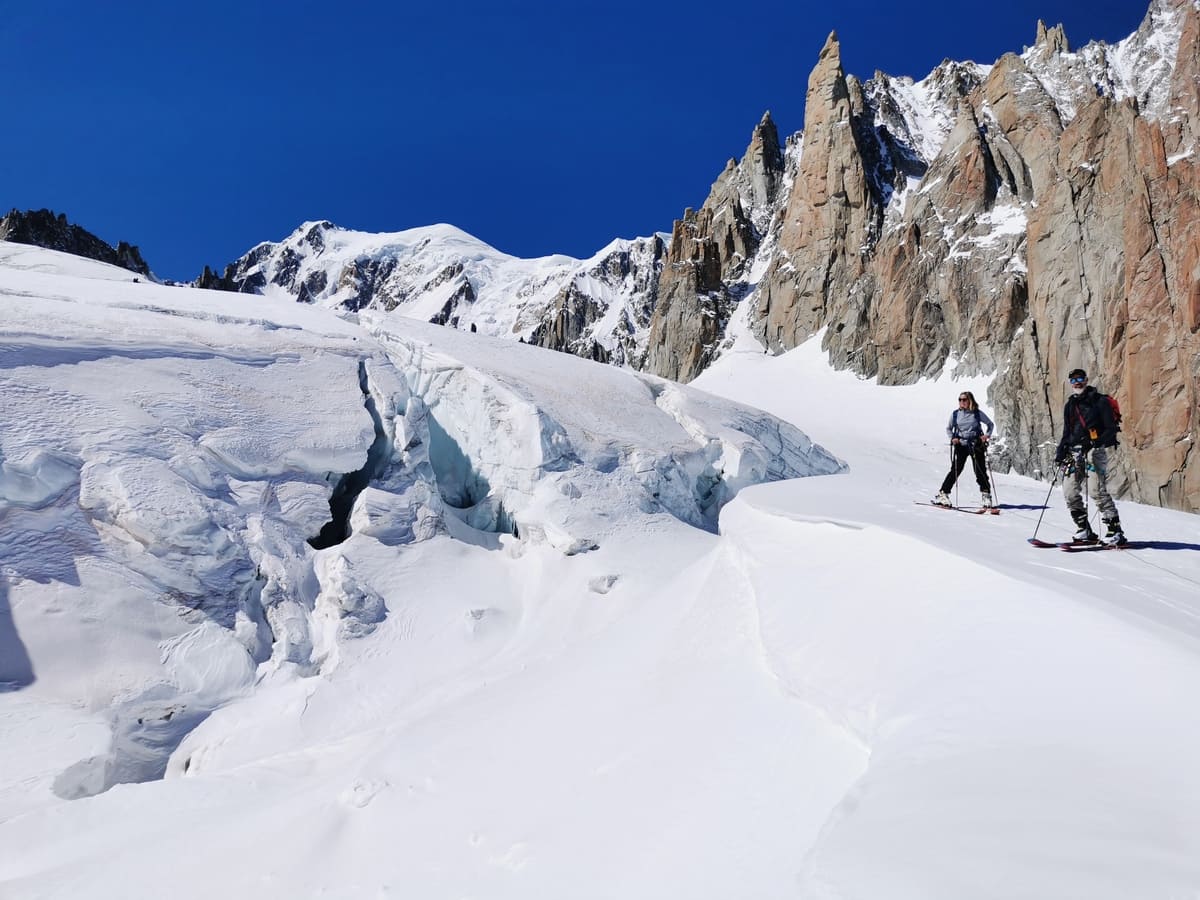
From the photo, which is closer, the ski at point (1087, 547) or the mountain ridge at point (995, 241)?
the ski at point (1087, 547)

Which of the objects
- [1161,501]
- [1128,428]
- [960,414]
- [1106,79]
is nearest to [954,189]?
[1128,428]

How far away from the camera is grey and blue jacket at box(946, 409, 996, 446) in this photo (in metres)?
9.86

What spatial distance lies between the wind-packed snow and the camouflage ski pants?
18.5 inches

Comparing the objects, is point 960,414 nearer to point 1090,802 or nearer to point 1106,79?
point 1090,802

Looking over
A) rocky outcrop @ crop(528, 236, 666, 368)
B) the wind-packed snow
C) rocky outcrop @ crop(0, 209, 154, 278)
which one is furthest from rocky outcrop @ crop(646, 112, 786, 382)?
the wind-packed snow

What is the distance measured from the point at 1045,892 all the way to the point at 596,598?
8.05 meters

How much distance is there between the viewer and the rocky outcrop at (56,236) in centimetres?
6366

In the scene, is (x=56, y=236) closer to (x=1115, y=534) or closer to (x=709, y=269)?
(x=709, y=269)

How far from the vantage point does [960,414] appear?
10094mm

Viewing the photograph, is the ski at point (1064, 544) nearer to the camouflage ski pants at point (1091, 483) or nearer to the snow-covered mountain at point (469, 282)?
the camouflage ski pants at point (1091, 483)

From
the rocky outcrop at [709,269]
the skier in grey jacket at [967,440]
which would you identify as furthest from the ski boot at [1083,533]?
the rocky outcrop at [709,269]

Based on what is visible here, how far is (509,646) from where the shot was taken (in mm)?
9438

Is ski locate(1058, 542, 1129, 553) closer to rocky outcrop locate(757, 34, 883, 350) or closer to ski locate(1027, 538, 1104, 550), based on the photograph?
ski locate(1027, 538, 1104, 550)

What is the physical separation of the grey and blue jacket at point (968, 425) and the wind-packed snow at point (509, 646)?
1.12 meters
